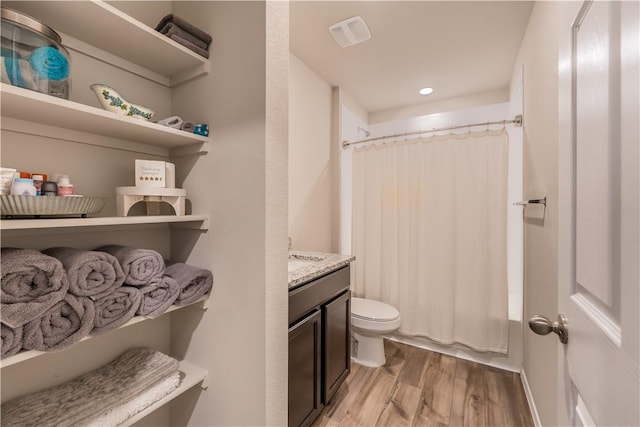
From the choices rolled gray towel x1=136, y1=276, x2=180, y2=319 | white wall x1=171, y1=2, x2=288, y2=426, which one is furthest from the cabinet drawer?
rolled gray towel x1=136, y1=276, x2=180, y2=319

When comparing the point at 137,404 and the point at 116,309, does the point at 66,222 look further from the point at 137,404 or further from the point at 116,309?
the point at 137,404

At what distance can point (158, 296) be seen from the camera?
0.89 metres

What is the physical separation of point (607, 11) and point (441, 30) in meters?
1.59

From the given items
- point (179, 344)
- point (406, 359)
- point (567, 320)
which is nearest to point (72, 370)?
point (179, 344)

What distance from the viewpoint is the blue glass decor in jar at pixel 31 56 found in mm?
634

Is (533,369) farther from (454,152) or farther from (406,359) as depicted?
(454,152)

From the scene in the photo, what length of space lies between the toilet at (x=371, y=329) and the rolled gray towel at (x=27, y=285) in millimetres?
1764

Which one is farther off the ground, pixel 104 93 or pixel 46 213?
pixel 104 93

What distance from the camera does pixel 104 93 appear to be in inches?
32.2

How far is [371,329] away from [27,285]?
1.85 metres

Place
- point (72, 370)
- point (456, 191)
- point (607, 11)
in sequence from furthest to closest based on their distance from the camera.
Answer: point (456, 191) → point (72, 370) → point (607, 11)

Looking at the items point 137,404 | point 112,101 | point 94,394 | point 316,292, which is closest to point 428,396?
point 316,292

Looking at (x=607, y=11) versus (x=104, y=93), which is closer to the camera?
(x=607, y=11)

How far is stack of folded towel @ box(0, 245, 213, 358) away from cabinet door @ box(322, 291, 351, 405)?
2.83 feet
